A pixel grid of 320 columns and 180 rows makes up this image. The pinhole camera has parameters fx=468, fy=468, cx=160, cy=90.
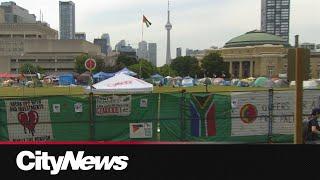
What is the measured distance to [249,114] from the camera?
45.0ft

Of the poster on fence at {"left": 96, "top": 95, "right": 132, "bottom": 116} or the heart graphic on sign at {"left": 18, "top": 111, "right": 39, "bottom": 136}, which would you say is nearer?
the heart graphic on sign at {"left": 18, "top": 111, "right": 39, "bottom": 136}

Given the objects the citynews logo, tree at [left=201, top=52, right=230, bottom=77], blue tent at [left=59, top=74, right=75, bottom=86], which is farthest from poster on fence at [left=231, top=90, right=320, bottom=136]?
tree at [left=201, top=52, right=230, bottom=77]

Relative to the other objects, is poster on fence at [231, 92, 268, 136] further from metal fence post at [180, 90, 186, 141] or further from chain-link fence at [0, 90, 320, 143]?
metal fence post at [180, 90, 186, 141]

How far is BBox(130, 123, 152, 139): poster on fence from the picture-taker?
1338cm

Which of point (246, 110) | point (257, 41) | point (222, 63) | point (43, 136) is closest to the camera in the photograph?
point (43, 136)

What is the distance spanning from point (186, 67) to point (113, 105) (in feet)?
521

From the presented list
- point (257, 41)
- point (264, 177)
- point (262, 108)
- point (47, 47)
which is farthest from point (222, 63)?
point (264, 177)

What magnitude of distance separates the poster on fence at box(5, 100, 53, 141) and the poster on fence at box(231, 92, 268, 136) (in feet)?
17.7

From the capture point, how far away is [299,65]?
5.90 metres

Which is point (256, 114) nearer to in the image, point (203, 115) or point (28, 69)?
point (203, 115)

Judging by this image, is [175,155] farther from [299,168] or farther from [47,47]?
[47,47]

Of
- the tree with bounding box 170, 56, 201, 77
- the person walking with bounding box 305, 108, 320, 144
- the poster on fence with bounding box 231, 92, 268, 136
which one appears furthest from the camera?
the tree with bounding box 170, 56, 201, 77

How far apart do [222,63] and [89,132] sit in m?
155

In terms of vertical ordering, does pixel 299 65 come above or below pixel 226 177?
above
